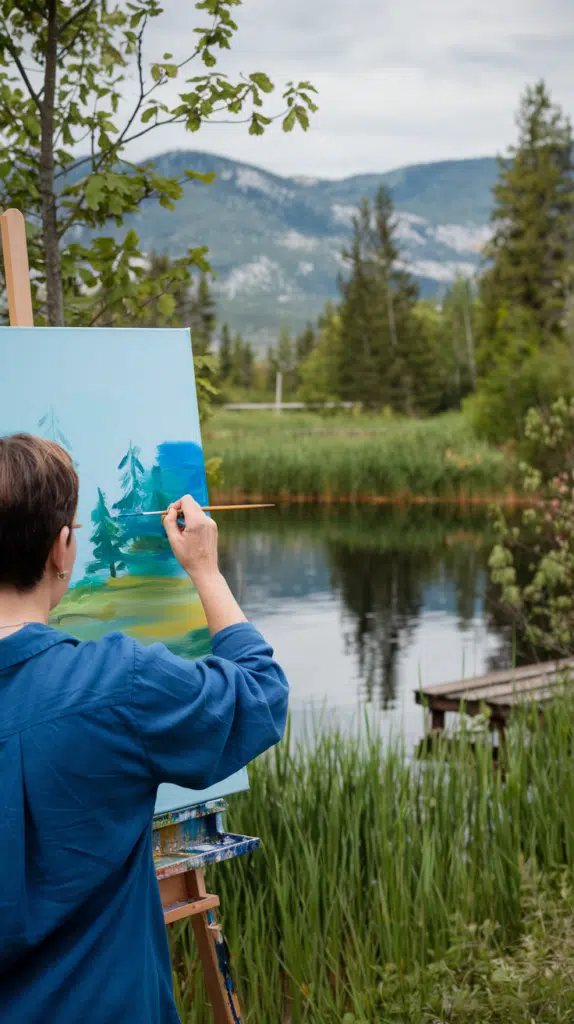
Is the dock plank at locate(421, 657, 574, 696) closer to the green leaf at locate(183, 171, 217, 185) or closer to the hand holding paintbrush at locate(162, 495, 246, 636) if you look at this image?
the green leaf at locate(183, 171, 217, 185)

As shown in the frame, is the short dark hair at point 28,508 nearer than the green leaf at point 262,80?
Yes

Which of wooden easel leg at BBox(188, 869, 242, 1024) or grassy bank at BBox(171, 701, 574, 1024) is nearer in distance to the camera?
wooden easel leg at BBox(188, 869, 242, 1024)

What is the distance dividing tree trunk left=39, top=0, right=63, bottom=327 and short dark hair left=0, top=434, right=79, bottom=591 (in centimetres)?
218

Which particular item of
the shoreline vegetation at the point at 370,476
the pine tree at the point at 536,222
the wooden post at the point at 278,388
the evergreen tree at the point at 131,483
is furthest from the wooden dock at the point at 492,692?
the wooden post at the point at 278,388

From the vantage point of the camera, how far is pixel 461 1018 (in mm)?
2371

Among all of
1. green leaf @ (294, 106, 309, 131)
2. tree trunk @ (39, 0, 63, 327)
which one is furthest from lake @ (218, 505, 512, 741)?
green leaf @ (294, 106, 309, 131)

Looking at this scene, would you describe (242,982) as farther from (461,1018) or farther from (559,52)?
(559,52)

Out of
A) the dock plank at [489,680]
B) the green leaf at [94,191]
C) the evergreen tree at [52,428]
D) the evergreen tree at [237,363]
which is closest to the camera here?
the evergreen tree at [52,428]

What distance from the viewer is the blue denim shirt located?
1.15 meters

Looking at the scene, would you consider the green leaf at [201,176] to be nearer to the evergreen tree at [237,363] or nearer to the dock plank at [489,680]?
the dock plank at [489,680]

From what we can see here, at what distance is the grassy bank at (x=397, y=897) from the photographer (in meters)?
2.46

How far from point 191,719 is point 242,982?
1.73 m

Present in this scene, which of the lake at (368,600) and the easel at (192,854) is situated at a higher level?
the easel at (192,854)

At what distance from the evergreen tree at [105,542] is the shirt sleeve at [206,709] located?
79cm
